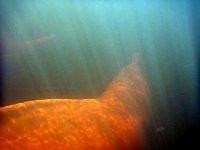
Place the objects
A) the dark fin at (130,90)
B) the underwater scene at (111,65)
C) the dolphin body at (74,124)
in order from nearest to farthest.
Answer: the dolphin body at (74,124) → the underwater scene at (111,65) → the dark fin at (130,90)

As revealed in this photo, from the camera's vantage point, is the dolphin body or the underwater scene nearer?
the dolphin body

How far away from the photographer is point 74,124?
8.13 ft

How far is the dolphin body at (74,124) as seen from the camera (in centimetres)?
214

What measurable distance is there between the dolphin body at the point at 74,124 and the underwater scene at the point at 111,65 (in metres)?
0.02

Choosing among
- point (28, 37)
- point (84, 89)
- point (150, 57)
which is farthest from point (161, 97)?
point (28, 37)

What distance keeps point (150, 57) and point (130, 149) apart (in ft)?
8.26

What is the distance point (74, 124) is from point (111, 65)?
237 centimetres

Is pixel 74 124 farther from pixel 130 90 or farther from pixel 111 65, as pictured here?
pixel 111 65

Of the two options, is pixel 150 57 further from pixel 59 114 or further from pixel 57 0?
pixel 59 114

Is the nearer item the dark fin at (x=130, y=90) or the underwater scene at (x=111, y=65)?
the underwater scene at (x=111, y=65)

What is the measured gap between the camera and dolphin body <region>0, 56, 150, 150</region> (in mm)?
2145

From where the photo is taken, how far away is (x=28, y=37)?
4734 millimetres

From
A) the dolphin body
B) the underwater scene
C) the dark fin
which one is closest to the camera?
the dolphin body

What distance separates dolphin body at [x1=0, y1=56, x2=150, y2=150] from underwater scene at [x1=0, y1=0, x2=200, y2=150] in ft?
0.05
